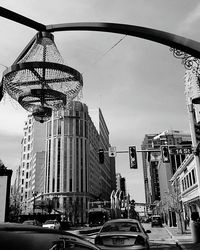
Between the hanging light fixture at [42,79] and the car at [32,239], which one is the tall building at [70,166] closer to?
the hanging light fixture at [42,79]

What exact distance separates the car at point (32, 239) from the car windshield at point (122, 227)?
8.97 meters

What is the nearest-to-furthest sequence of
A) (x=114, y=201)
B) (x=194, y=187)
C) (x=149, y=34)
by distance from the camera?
(x=149, y=34) < (x=194, y=187) < (x=114, y=201)

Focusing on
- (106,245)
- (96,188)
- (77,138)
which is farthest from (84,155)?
(106,245)

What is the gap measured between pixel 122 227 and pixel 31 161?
136 meters

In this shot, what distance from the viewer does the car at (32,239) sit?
2.64 metres

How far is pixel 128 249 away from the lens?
10.7 m

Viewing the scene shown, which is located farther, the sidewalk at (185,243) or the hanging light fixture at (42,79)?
the sidewalk at (185,243)

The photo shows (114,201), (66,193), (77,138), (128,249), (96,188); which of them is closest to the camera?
(128,249)

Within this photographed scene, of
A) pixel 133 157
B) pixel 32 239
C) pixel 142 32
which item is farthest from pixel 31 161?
pixel 32 239

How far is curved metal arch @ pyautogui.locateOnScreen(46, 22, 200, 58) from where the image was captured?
5.46 m

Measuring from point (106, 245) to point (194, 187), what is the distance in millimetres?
38334

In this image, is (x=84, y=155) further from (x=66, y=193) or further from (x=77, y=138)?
(x=66, y=193)

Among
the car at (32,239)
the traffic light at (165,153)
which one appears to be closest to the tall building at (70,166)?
the traffic light at (165,153)

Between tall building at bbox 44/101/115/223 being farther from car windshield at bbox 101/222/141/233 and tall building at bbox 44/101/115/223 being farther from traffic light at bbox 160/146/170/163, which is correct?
car windshield at bbox 101/222/141/233
